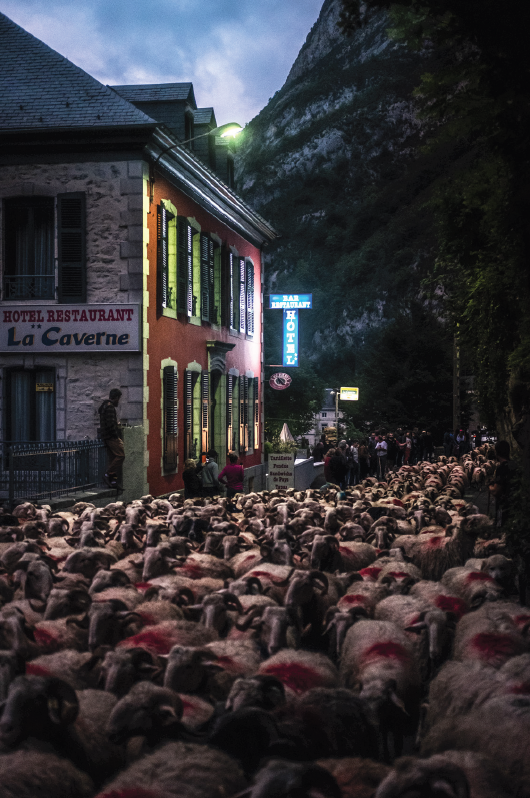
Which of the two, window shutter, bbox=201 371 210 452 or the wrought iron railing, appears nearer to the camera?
the wrought iron railing

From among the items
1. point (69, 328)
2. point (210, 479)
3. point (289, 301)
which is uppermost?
point (289, 301)

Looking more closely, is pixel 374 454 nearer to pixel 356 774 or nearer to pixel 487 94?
pixel 487 94

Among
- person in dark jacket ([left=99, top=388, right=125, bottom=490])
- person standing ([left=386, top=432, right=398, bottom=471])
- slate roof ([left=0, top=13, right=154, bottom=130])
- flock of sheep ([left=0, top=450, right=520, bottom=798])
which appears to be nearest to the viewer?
flock of sheep ([left=0, top=450, right=520, bottom=798])

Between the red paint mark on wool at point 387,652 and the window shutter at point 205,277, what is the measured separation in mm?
18451

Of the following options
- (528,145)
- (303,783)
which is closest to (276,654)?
(303,783)

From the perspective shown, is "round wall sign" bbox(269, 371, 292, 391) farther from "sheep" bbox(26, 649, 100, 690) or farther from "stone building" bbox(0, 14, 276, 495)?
"sheep" bbox(26, 649, 100, 690)

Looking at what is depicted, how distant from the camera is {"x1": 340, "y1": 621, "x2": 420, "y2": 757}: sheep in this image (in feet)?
18.2

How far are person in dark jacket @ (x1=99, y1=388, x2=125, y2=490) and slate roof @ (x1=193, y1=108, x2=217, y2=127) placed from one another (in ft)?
36.2

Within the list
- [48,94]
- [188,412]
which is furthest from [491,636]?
[48,94]

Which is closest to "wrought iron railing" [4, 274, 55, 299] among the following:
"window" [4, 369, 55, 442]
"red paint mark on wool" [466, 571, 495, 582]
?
"window" [4, 369, 55, 442]

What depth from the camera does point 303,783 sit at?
12.3ft

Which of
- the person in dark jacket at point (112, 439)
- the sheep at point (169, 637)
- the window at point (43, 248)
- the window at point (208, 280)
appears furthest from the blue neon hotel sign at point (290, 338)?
the sheep at point (169, 637)

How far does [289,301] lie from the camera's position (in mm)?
33875

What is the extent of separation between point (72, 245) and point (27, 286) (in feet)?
4.71
